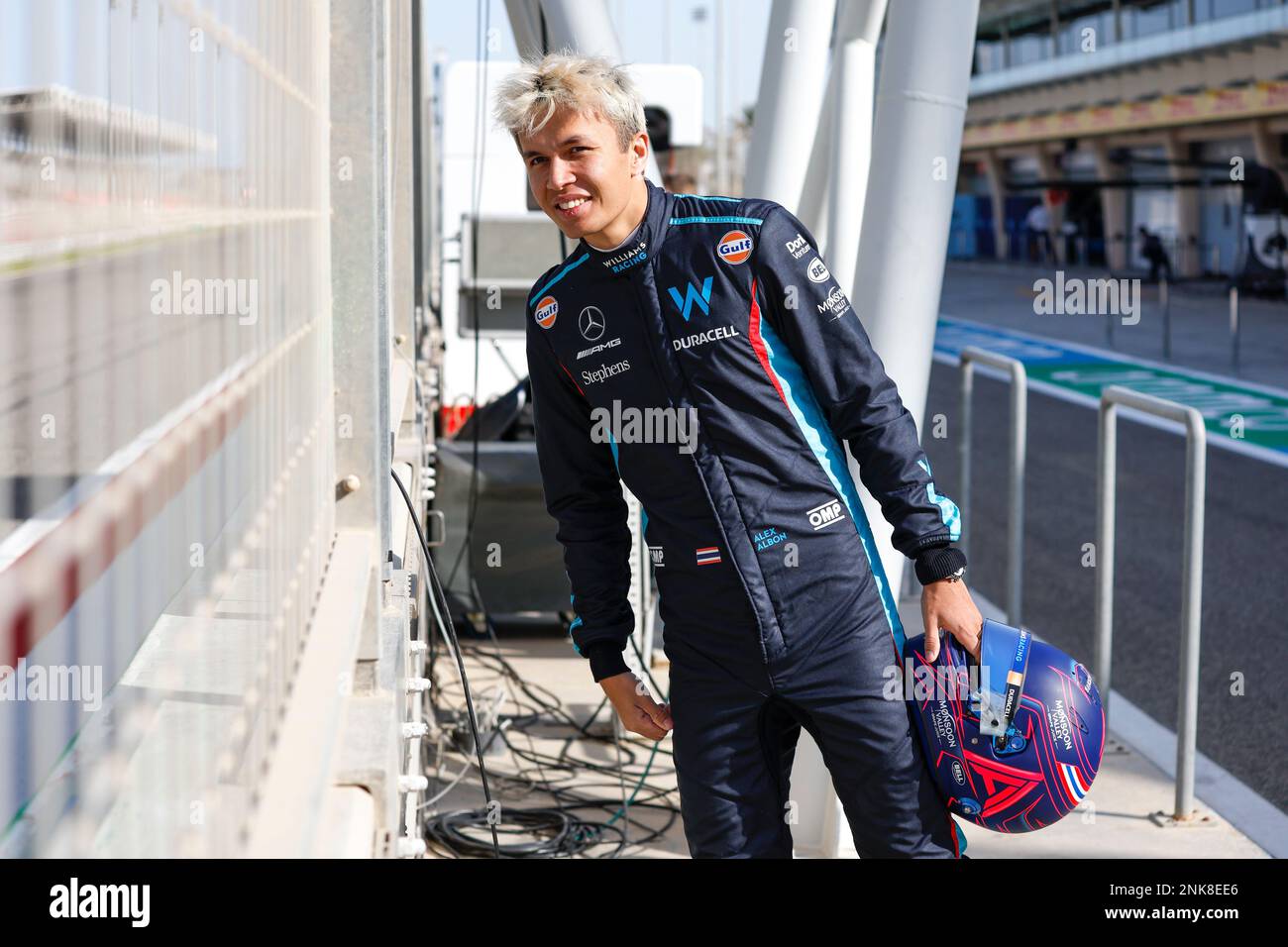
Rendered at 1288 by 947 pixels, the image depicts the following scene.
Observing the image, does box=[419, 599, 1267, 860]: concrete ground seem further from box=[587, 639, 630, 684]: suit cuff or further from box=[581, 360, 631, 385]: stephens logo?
box=[581, 360, 631, 385]: stephens logo

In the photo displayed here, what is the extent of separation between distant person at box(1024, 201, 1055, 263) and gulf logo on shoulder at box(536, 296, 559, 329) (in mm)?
44025

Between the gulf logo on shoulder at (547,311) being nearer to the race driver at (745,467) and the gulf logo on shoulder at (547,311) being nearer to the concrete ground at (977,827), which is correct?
the race driver at (745,467)

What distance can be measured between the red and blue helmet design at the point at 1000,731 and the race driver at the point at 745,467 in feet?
0.17

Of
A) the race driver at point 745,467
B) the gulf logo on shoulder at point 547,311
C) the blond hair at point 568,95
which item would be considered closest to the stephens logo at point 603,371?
the race driver at point 745,467

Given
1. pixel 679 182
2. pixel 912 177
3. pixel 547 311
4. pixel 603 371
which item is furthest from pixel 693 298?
pixel 679 182

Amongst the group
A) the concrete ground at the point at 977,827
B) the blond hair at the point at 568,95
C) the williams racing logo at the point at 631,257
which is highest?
the blond hair at the point at 568,95

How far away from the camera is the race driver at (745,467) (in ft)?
9.40

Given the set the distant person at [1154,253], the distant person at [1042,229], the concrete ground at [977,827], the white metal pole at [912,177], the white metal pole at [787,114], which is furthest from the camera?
the distant person at [1042,229]

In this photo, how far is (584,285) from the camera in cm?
302

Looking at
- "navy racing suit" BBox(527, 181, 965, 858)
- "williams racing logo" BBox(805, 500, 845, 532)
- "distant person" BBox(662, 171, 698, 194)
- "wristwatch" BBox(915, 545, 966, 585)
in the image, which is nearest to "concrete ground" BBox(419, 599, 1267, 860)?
"navy racing suit" BBox(527, 181, 965, 858)

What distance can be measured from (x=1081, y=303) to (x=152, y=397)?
30.8m
